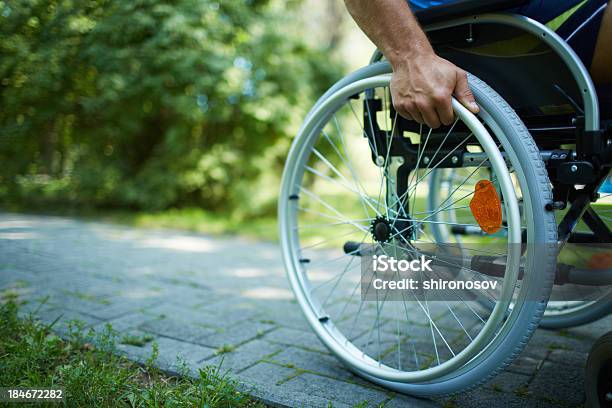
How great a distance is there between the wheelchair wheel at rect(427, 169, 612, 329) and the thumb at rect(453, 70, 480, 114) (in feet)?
1.05

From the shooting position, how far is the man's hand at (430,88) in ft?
3.45

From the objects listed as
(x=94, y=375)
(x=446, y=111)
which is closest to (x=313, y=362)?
(x=94, y=375)

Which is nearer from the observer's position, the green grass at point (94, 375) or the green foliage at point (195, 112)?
the green grass at point (94, 375)

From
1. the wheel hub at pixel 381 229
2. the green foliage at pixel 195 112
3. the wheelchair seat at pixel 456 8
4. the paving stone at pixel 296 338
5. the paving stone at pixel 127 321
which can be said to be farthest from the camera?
the green foliage at pixel 195 112

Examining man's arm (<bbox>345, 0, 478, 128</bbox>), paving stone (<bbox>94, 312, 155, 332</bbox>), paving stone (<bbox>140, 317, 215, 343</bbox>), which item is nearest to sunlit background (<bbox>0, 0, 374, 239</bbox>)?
paving stone (<bbox>94, 312, 155, 332</bbox>)

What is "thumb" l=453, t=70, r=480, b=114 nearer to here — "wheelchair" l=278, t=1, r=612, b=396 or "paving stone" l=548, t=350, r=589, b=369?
"wheelchair" l=278, t=1, r=612, b=396

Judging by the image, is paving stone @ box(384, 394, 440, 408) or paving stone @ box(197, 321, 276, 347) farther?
paving stone @ box(197, 321, 276, 347)

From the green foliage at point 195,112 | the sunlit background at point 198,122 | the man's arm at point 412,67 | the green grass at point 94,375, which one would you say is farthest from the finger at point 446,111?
the sunlit background at point 198,122

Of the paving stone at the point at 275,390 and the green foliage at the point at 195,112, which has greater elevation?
the green foliage at the point at 195,112

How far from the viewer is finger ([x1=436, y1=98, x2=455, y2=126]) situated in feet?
3.44

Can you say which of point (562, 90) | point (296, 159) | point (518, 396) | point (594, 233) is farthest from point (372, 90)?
point (518, 396)

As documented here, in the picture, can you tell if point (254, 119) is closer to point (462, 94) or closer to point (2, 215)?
point (2, 215)

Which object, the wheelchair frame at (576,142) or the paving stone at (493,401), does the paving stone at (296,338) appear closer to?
the paving stone at (493,401)

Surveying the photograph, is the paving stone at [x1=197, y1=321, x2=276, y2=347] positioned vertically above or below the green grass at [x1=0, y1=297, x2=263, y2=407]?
below
